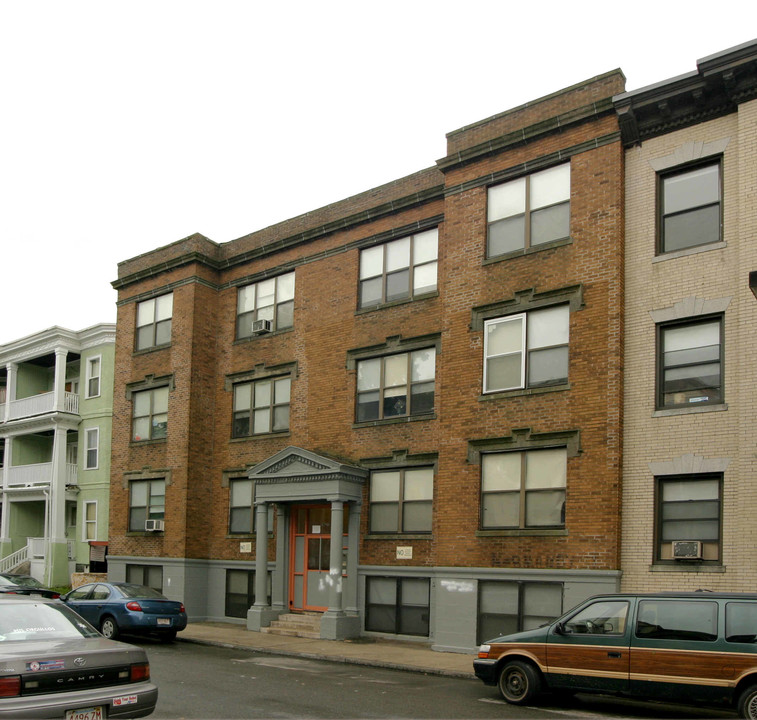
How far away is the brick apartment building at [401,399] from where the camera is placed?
1728 cm

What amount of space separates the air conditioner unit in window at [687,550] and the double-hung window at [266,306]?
12.7 m

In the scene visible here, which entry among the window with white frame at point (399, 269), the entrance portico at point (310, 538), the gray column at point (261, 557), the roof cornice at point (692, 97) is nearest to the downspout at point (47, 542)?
the entrance portico at point (310, 538)

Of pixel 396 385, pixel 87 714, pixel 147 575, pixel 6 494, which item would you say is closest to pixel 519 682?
pixel 87 714

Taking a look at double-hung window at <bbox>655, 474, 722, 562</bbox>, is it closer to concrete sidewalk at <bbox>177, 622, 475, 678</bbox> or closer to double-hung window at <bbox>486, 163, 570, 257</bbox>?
concrete sidewalk at <bbox>177, 622, 475, 678</bbox>

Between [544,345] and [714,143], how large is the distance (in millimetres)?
5121

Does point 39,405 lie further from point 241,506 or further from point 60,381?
point 241,506

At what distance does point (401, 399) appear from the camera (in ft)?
69.4

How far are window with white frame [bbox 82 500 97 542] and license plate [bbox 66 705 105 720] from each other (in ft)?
Answer: 86.0

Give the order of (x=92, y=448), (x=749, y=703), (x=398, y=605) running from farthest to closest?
1. (x=92, y=448)
2. (x=398, y=605)
3. (x=749, y=703)

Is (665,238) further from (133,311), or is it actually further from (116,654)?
(133,311)

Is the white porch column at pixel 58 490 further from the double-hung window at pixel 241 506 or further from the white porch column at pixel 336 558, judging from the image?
the white porch column at pixel 336 558

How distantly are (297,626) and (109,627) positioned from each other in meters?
4.58

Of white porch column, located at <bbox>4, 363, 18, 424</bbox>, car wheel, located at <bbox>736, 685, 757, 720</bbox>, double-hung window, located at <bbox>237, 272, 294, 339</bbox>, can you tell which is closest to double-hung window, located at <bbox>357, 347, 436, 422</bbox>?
double-hung window, located at <bbox>237, 272, 294, 339</bbox>

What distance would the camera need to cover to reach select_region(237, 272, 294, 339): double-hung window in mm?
24656
